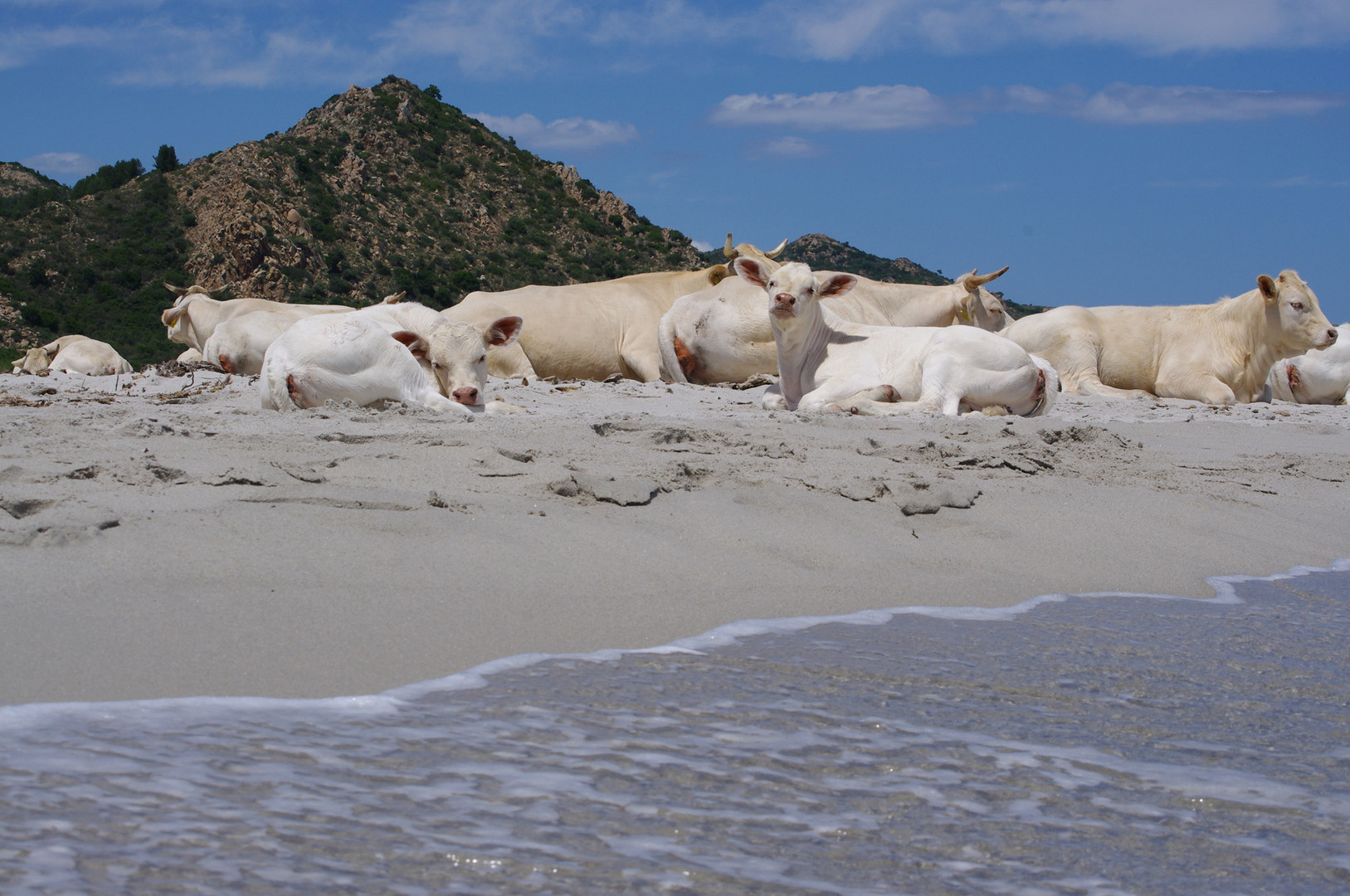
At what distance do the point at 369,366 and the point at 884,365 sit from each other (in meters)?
3.96

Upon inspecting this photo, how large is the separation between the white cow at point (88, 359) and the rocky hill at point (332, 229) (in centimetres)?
1843

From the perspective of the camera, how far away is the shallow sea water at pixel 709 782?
1794 mm

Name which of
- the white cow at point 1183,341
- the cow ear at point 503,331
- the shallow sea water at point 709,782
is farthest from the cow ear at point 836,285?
the shallow sea water at point 709,782

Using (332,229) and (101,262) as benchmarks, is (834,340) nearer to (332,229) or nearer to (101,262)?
(332,229)

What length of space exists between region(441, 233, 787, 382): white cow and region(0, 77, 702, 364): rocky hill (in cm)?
2492

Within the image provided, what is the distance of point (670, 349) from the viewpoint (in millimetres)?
11727

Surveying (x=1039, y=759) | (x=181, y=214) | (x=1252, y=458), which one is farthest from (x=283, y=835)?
(x=181, y=214)

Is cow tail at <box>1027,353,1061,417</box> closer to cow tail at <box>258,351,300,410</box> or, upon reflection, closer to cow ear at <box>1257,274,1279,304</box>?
cow ear at <box>1257,274,1279,304</box>

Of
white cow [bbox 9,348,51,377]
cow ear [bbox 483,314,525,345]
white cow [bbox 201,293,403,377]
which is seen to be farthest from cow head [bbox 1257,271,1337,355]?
white cow [bbox 9,348,51,377]

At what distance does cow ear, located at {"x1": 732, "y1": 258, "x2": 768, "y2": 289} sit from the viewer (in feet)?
32.4

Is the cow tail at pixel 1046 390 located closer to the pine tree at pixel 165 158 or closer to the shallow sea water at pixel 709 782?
the shallow sea water at pixel 709 782

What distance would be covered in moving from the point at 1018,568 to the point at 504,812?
2999mm

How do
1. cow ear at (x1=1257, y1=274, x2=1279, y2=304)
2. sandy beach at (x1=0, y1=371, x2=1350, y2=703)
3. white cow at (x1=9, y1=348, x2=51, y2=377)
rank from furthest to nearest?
white cow at (x1=9, y1=348, x2=51, y2=377), cow ear at (x1=1257, y1=274, x2=1279, y2=304), sandy beach at (x1=0, y1=371, x2=1350, y2=703)

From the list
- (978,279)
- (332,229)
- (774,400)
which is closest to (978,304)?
(978,279)
